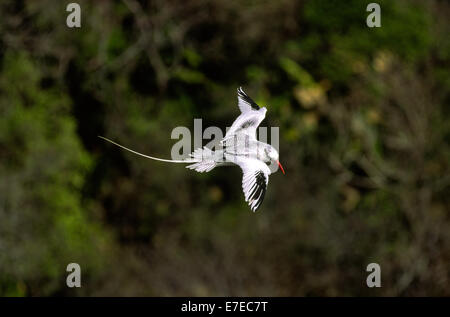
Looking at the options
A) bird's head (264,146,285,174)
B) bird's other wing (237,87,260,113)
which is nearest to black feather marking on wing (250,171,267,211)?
bird's head (264,146,285,174)

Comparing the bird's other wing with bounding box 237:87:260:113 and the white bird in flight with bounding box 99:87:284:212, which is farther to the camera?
the bird's other wing with bounding box 237:87:260:113

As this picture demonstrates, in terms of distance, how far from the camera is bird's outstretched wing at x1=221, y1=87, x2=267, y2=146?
9.05 feet

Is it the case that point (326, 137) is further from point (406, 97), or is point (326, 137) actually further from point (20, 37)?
point (20, 37)

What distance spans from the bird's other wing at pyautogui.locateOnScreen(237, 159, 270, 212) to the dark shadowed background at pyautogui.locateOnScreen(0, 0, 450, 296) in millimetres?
5302

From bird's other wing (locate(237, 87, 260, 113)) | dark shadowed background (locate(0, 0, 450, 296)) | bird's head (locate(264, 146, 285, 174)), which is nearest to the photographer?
bird's head (locate(264, 146, 285, 174))

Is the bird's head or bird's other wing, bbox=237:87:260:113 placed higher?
bird's other wing, bbox=237:87:260:113

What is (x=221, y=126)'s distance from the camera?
9.04 m

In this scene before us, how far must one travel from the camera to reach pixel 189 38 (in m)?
9.79

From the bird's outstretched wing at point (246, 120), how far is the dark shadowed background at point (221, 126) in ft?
15.9

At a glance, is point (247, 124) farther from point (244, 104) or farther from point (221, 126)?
point (221, 126)

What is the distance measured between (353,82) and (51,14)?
484 cm

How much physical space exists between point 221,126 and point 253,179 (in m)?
6.50

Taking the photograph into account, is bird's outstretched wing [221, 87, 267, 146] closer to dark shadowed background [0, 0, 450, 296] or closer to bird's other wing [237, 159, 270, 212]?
bird's other wing [237, 159, 270, 212]
